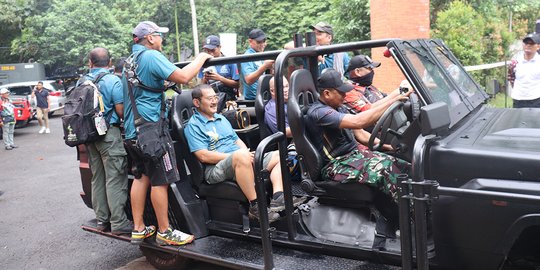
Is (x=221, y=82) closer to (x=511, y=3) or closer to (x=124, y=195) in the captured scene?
(x=124, y=195)

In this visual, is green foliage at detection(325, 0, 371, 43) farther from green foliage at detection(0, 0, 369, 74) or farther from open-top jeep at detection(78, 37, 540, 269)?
green foliage at detection(0, 0, 369, 74)

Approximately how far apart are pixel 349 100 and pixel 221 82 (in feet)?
7.57

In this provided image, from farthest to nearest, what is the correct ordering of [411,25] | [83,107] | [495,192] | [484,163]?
[411,25]
[83,107]
[484,163]
[495,192]

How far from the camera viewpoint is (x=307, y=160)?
3.56m

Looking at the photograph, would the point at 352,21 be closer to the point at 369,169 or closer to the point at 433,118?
the point at 369,169

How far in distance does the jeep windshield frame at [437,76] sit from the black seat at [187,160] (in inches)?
66.6

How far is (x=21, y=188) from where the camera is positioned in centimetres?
828

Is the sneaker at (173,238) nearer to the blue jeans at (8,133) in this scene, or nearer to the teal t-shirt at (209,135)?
the teal t-shirt at (209,135)

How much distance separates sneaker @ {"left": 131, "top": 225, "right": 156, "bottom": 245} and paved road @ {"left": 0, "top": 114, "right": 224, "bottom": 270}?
59 cm

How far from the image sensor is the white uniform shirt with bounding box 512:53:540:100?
633cm

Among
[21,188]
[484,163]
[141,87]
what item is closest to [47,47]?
[21,188]

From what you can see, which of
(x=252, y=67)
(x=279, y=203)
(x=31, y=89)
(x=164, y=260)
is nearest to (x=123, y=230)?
(x=164, y=260)

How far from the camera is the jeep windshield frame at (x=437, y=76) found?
3.19 metres

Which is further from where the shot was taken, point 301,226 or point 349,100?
point 349,100
